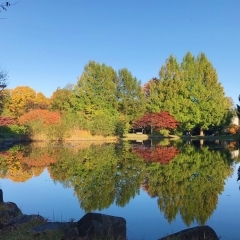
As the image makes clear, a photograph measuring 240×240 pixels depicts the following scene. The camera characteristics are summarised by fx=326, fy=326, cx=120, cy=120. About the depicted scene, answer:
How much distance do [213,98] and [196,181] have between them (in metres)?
30.3

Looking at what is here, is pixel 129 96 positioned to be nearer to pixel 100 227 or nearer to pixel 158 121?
pixel 158 121

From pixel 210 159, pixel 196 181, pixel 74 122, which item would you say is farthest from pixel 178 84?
pixel 196 181

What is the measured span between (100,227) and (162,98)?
36281 millimetres

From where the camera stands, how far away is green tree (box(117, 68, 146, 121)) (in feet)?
134

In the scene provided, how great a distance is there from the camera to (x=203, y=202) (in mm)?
7637

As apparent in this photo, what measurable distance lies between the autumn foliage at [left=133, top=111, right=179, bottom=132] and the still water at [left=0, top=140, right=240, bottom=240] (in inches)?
919

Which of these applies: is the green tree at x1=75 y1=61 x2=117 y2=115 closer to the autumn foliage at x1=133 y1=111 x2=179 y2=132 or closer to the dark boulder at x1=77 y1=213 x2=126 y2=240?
the autumn foliage at x1=133 y1=111 x2=179 y2=132

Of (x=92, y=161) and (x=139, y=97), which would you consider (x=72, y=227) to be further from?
(x=139, y=97)

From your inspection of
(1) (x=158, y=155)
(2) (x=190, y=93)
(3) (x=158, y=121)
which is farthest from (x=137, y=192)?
(2) (x=190, y=93)

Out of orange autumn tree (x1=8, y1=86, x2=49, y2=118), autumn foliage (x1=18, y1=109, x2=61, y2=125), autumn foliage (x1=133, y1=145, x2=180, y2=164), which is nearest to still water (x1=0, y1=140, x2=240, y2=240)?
autumn foliage (x1=133, y1=145, x2=180, y2=164)

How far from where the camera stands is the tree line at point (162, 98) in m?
38.2

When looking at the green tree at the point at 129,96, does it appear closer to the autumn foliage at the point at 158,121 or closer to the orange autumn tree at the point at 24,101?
the autumn foliage at the point at 158,121

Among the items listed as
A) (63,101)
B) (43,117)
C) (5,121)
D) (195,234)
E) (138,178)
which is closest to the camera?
(195,234)

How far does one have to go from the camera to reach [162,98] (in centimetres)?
3991
